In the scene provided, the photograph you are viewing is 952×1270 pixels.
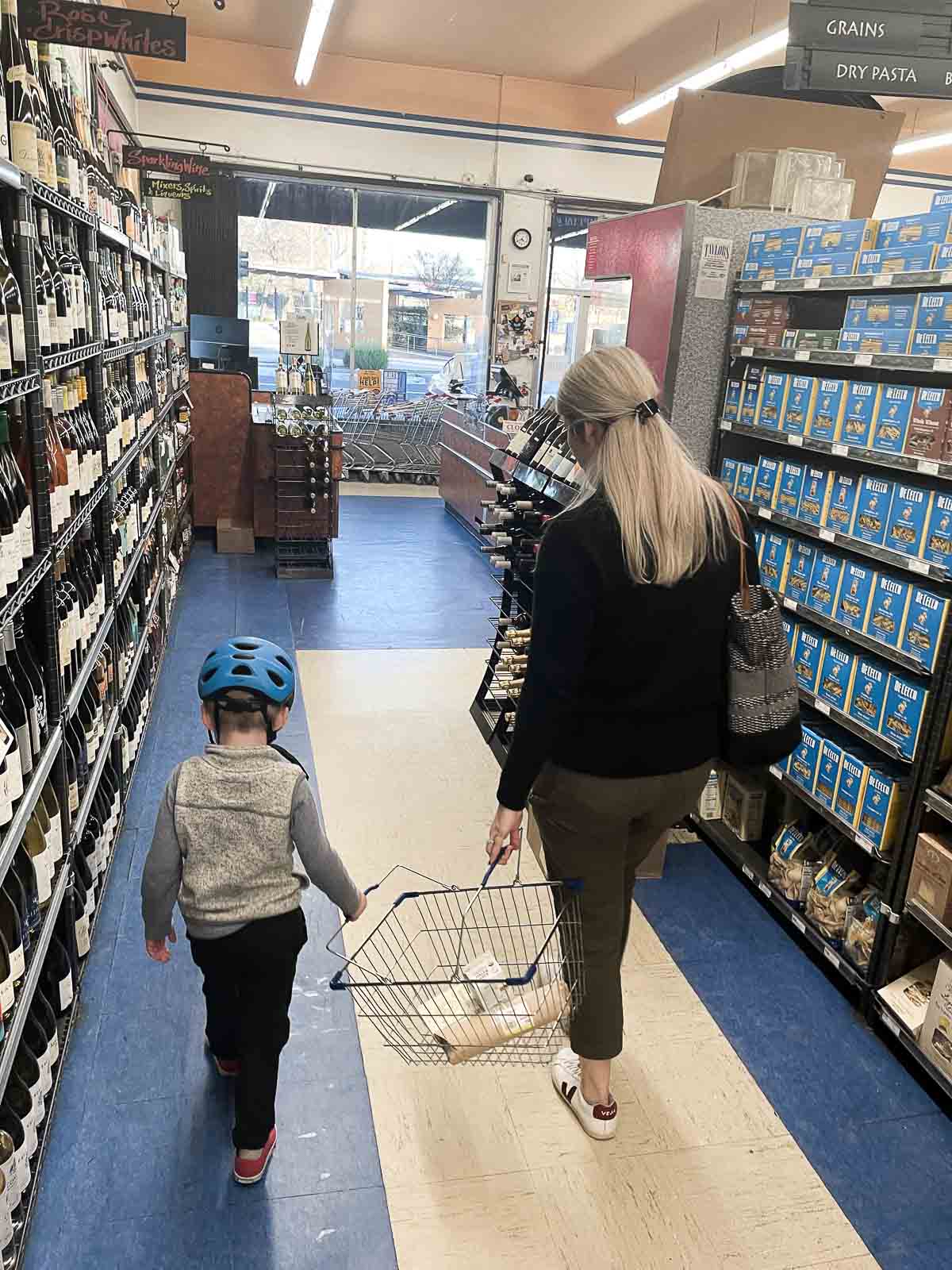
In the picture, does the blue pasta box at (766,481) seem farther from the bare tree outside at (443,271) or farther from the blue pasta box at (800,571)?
the bare tree outside at (443,271)

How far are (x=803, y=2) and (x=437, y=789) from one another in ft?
10.9

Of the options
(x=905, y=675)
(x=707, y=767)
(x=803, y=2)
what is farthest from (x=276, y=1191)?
(x=803, y=2)

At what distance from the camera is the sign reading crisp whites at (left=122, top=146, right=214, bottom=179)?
5.50 meters

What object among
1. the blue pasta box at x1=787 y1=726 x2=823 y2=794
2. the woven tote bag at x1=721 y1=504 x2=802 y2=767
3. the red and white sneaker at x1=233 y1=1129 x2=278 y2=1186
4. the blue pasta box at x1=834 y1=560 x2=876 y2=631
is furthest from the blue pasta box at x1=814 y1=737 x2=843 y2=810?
the red and white sneaker at x1=233 y1=1129 x2=278 y2=1186

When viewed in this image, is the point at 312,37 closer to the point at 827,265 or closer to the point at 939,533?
the point at 827,265

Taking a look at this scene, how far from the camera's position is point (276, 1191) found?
225cm

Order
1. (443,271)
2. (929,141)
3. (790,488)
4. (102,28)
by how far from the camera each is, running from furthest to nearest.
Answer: (443,271), (929,141), (790,488), (102,28)

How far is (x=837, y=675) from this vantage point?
3146mm

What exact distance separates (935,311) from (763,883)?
201 centimetres

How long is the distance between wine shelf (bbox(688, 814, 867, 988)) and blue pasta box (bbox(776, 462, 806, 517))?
1308 mm

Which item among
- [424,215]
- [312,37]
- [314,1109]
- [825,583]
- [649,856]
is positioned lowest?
[314,1109]

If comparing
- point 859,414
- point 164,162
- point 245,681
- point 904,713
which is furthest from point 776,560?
point 164,162

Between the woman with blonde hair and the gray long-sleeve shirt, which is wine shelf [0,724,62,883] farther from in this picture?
the woman with blonde hair

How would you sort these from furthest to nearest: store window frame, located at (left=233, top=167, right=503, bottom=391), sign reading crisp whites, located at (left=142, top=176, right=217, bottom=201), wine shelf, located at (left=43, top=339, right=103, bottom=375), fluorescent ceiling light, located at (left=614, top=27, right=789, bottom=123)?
store window frame, located at (left=233, top=167, right=503, bottom=391)
fluorescent ceiling light, located at (left=614, top=27, right=789, bottom=123)
sign reading crisp whites, located at (left=142, top=176, right=217, bottom=201)
wine shelf, located at (left=43, top=339, right=103, bottom=375)
